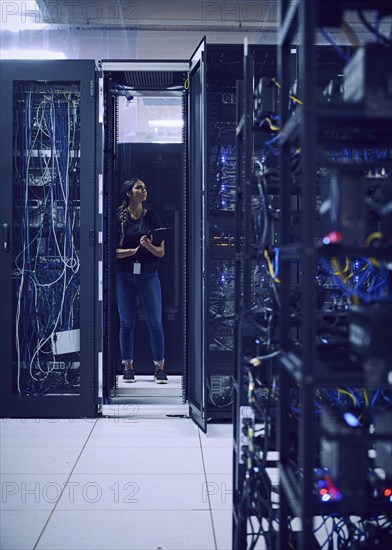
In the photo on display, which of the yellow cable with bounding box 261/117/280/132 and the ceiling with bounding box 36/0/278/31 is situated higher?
the ceiling with bounding box 36/0/278/31

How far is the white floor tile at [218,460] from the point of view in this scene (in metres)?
2.91

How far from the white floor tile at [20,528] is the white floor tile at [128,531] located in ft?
0.12

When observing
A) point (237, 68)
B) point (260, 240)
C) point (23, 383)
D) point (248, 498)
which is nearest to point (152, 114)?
point (237, 68)

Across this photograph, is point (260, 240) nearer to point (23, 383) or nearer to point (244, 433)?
point (244, 433)

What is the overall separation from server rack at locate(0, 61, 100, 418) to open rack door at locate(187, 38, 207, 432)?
62 cm

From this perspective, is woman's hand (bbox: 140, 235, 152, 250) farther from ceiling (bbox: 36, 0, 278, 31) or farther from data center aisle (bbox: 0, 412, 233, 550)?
ceiling (bbox: 36, 0, 278, 31)

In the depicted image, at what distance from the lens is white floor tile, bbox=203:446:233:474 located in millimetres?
2908

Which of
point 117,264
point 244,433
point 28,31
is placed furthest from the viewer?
point 28,31

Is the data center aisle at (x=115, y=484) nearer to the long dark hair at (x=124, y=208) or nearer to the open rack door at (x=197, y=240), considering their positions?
the open rack door at (x=197, y=240)

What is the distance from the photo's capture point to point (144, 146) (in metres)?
4.82

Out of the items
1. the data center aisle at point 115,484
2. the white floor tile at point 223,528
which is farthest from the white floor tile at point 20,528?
the white floor tile at point 223,528

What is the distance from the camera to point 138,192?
4707 mm

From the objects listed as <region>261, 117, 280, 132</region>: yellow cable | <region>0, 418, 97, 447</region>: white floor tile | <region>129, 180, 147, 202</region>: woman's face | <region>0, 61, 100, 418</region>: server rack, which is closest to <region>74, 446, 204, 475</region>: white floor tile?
<region>0, 418, 97, 447</region>: white floor tile

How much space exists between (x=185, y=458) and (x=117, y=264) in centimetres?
197
